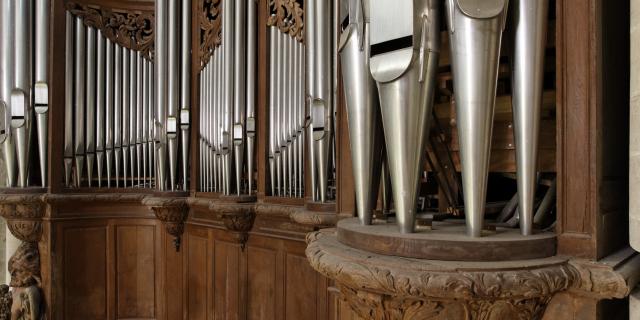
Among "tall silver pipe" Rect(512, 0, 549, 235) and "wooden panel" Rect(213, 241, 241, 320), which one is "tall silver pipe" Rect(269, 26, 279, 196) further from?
"tall silver pipe" Rect(512, 0, 549, 235)

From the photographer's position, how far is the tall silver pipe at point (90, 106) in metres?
5.28

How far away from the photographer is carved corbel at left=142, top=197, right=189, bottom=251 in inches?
181

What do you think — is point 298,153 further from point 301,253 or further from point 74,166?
point 74,166

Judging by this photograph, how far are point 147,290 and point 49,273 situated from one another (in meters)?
0.93

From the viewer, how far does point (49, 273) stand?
5.03 meters

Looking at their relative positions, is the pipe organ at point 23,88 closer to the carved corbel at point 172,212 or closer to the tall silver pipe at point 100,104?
the tall silver pipe at point 100,104

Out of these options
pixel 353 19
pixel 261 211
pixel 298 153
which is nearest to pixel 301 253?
pixel 261 211

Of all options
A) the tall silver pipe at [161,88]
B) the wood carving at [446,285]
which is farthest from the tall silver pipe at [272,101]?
the wood carving at [446,285]

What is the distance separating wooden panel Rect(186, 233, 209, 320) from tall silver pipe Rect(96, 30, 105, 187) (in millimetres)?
1295

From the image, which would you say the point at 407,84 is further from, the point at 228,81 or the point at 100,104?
the point at 100,104

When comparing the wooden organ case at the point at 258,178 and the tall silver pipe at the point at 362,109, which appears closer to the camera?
the wooden organ case at the point at 258,178

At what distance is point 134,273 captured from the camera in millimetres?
5375

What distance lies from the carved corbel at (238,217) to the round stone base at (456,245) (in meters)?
2.26

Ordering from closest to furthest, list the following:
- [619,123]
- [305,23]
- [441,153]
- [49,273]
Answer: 1. [619,123]
2. [441,153]
3. [305,23]
4. [49,273]
